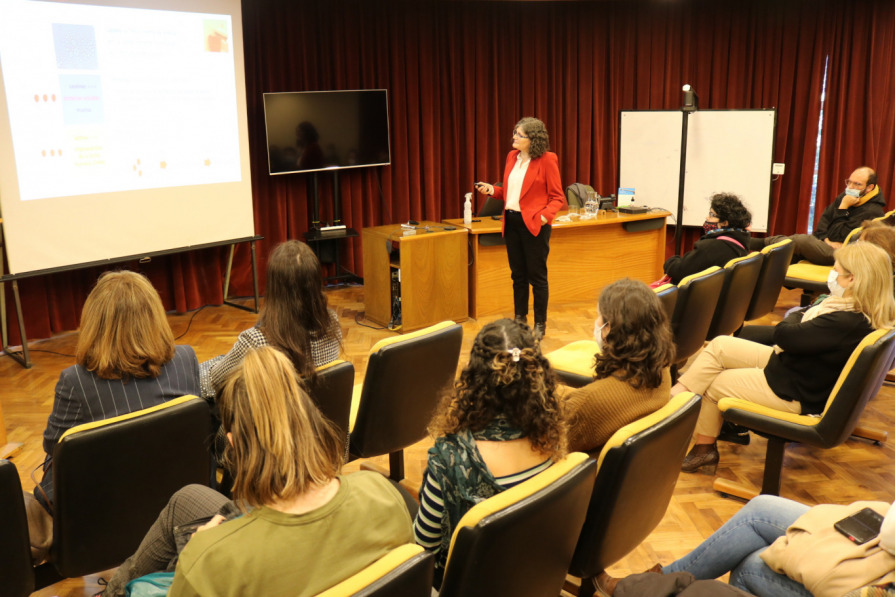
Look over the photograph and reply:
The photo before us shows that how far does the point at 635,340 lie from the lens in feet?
7.91

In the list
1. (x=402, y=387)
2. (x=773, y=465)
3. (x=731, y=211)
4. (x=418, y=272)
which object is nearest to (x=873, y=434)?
(x=773, y=465)

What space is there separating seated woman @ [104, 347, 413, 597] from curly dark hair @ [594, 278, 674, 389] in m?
1.04

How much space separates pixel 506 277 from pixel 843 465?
2.98 metres

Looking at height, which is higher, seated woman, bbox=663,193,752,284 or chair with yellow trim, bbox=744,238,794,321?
seated woman, bbox=663,193,752,284

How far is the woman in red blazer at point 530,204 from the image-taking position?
509cm

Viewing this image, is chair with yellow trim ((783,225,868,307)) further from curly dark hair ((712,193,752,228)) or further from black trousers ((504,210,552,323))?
black trousers ((504,210,552,323))

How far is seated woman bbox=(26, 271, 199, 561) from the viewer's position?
2.32 metres

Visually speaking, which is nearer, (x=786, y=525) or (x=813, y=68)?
(x=786, y=525)

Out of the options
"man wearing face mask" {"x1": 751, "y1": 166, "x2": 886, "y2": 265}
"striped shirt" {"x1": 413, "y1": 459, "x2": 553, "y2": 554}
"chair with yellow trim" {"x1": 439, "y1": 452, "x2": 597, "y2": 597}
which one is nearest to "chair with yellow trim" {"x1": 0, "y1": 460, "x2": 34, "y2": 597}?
"striped shirt" {"x1": 413, "y1": 459, "x2": 553, "y2": 554}

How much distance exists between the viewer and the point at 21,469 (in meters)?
3.55

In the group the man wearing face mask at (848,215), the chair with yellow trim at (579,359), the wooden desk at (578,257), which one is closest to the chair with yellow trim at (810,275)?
the man wearing face mask at (848,215)

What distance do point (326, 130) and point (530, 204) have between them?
224 cm

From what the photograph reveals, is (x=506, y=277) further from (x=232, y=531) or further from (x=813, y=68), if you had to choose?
(x=232, y=531)

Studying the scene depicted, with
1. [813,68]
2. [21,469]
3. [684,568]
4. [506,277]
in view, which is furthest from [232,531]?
[813,68]
